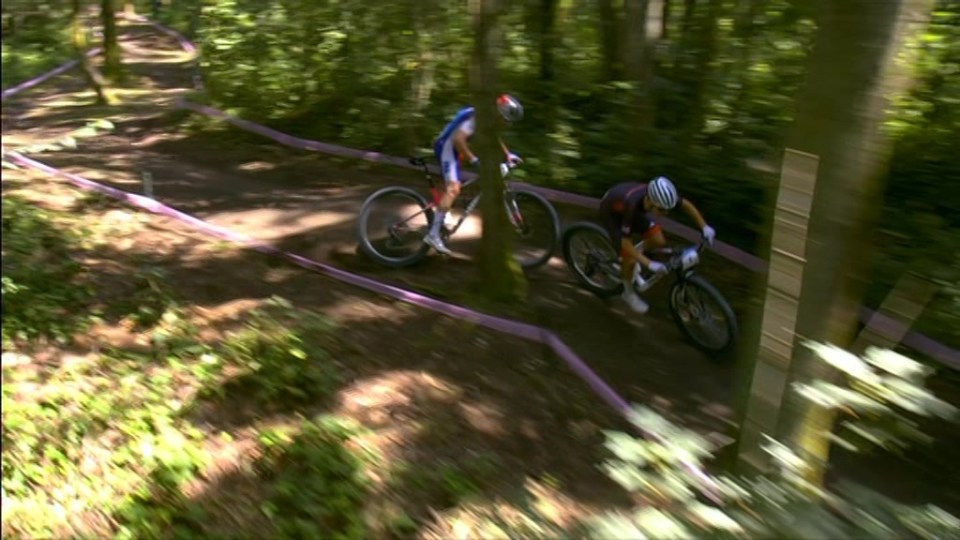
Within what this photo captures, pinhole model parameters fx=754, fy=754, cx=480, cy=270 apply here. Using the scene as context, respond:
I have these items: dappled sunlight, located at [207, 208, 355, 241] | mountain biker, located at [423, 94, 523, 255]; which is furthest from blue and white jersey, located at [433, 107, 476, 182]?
dappled sunlight, located at [207, 208, 355, 241]

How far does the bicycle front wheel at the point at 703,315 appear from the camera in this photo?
5867 mm

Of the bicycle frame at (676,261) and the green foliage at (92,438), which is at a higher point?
the bicycle frame at (676,261)

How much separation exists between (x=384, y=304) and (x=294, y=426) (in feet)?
6.07

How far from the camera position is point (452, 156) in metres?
7.06

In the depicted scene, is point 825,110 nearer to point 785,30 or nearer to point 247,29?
point 785,30

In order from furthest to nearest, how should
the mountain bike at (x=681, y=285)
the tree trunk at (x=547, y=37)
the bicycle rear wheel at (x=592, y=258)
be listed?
the tree trunk at (x=547, y=37) → the bicycle rear wheel at (x=592, y=258) → the mountain bike at (x=681, y=285)

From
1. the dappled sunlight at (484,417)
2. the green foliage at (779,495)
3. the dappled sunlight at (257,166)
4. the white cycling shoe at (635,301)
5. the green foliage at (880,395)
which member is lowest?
the dappled sunlight at (484,417)

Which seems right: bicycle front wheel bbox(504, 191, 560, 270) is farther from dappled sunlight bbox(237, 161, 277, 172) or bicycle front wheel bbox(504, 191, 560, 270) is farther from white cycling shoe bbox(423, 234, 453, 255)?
dappled sunlight bbox(237, 161, 277, 172)

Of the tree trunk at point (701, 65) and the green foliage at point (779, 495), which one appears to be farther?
the tree trunk at point (701, 65)

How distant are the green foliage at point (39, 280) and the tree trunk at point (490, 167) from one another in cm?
339

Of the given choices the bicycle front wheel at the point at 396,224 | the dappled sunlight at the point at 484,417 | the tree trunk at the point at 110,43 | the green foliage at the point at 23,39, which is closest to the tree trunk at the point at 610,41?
the bicycle front wheel at the point at 396,224

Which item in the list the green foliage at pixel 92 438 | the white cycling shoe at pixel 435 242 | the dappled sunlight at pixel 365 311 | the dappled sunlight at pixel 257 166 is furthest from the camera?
the dappled sunlight at pixel 257 166

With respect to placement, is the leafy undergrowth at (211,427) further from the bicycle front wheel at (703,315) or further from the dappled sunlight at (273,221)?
the dappled sunlight at (273,221)

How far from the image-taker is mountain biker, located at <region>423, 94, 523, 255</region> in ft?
22.4
